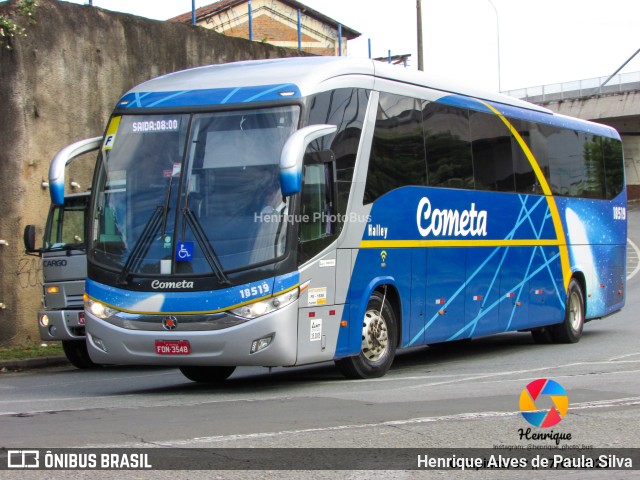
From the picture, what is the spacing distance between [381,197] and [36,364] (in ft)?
25.5

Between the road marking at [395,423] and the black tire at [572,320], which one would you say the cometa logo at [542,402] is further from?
the black tire at [572,320]

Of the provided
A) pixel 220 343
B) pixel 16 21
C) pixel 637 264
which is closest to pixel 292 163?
pixel 220 343

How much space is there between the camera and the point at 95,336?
1170cm

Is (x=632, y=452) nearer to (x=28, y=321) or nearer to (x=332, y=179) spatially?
(x=332, y=179)

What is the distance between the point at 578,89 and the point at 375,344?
4715 centimetres

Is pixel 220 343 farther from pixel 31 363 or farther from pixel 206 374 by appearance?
pixel 31 363

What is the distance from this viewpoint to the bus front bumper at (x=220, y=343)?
36.0ft

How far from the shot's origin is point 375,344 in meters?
12.8

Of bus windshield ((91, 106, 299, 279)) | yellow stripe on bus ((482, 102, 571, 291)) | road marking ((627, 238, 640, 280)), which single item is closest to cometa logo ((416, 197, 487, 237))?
yellow stripe on bus ((482, 102, 571, 291))

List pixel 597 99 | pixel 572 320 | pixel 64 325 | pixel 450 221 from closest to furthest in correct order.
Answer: pixel 450 221, pixel 64 325, pixel 572 320, pixel 597 99

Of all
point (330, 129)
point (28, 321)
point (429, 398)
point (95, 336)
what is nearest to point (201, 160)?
point (330, 129)

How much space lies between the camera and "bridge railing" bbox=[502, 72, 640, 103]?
179ft

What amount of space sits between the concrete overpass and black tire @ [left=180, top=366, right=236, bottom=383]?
44.6m

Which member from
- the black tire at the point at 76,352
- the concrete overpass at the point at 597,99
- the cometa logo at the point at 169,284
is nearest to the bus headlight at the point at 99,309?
the cometa logo at the point at 169,284
